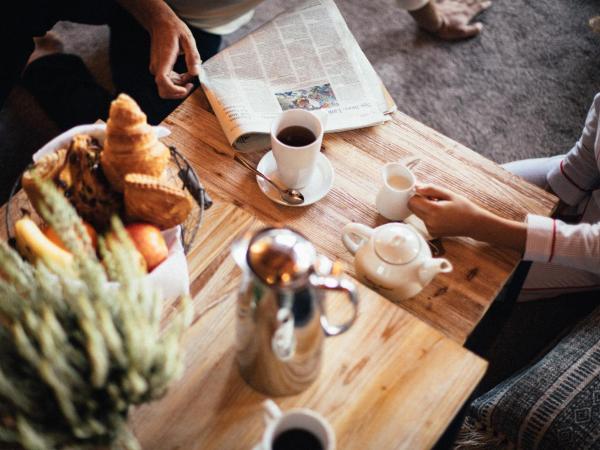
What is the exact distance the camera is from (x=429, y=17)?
2119 mm

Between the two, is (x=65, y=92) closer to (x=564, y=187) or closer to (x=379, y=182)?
(x=379, y=182)

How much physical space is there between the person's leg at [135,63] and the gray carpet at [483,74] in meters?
0.43

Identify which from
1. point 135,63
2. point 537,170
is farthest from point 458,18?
point 135,63

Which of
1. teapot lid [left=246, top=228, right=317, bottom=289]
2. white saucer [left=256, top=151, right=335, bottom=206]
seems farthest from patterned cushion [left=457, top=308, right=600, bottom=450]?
teapot lid [left=246, top=228, right=317, bottom=289]

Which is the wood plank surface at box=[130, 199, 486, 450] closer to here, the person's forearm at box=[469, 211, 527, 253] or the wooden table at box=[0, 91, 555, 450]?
the wooden table at box=[0, 91, 555, 450]

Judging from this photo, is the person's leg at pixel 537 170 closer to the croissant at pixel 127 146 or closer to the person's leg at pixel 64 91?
the croissant at pixel 127 146

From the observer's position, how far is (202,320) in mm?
823

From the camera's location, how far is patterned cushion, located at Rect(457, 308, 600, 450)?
3.11ft

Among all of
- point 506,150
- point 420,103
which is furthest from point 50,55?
point 506,150

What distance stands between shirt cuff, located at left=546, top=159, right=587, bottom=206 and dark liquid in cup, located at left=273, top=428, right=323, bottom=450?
91 centimetres

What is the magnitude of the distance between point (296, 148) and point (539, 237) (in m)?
0.43

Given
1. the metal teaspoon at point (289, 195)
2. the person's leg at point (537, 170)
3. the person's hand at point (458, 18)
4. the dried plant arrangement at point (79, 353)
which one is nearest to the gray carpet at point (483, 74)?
the person's hand at point (458, 18)

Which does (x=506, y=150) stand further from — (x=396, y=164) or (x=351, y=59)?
(x=396, y=164)

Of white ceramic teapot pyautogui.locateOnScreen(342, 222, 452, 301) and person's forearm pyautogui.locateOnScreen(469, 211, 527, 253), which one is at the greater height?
white ceramic teapot pyautogui.locateOnScreen(342, 222, 452, 301)
